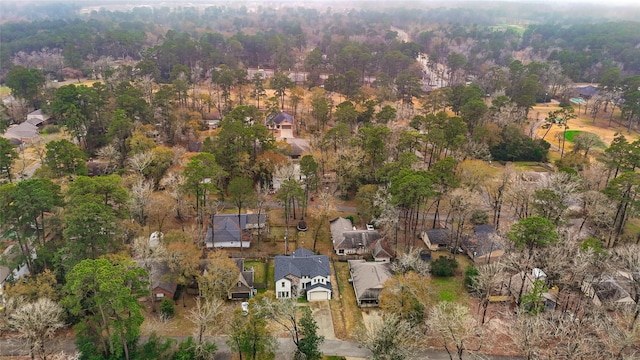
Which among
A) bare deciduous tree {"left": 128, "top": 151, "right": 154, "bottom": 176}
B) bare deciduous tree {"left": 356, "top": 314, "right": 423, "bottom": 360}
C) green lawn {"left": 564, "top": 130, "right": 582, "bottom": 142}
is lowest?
bare deciduous tree {"left": 356, "top": 314, "right": 423, "bottom": 360}

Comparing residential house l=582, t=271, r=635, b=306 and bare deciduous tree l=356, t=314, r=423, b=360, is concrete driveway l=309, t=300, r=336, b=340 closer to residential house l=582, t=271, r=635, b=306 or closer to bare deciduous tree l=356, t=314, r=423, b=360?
bare deciduous tree l=356, t=314, r=423, b=360

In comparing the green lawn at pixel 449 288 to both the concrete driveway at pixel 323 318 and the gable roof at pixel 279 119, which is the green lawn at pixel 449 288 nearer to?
the concrete driveway at pixel 323 318

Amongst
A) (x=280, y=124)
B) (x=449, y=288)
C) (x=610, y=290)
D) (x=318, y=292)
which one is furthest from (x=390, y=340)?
(x=280, y=124)

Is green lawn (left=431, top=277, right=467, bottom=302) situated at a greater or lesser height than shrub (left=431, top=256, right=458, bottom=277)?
lesser

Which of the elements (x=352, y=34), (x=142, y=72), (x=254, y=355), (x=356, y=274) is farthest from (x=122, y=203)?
(x=352, y=34)

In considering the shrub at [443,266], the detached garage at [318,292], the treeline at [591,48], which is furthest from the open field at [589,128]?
the detached garage at [318,292]

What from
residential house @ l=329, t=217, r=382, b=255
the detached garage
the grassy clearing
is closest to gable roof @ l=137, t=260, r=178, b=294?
the detached garage
